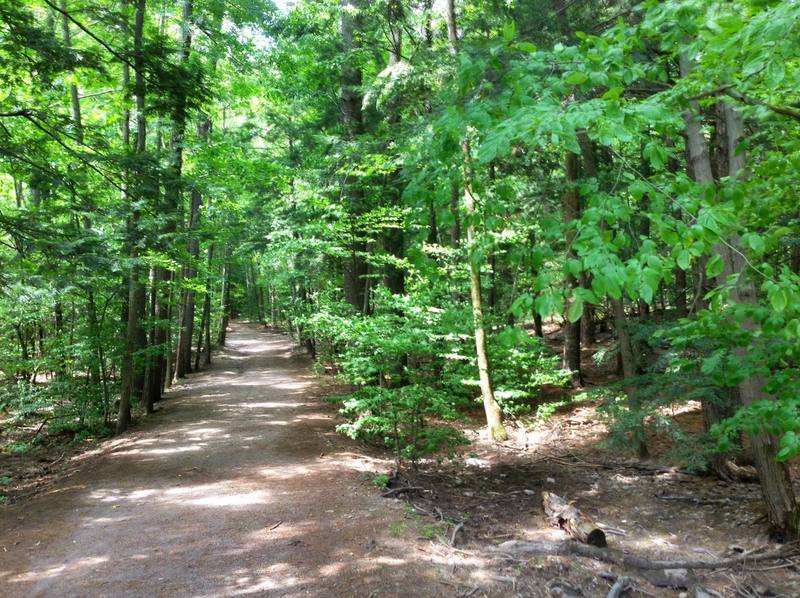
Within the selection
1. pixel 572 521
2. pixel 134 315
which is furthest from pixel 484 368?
pixel 134 315

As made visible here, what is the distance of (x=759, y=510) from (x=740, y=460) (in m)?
1.95

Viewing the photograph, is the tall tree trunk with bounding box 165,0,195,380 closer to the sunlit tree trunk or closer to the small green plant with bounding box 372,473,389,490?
the sunlit tree trunk

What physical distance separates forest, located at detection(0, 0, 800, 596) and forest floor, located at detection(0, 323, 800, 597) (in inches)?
24.2

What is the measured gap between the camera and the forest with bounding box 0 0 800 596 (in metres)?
2.26

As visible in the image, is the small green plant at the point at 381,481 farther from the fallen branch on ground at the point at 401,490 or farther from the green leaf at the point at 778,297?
the green leaf at the point at 778,297

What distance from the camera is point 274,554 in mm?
4977

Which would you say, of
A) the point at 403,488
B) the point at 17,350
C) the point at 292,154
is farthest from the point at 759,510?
the point at 17,350

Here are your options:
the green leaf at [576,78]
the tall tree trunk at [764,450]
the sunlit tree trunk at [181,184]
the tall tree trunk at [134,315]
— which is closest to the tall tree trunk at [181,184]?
the sunlit tree trunk at [181,184]

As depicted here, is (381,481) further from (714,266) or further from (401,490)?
(714,266)

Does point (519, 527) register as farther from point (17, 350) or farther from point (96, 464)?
point (17, 350)

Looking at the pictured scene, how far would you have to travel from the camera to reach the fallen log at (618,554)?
523cm

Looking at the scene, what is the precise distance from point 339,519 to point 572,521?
9.06ft

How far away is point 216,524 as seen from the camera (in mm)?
5832

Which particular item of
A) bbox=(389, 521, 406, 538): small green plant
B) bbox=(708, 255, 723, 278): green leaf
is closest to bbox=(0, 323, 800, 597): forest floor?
bbox=(389, 521, 406, 538): small green plant
